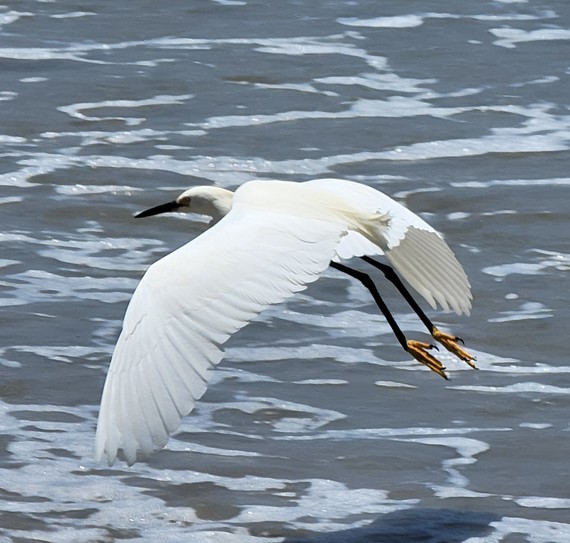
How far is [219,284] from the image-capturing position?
473 centimetres

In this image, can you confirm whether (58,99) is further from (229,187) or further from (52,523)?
(52,523)

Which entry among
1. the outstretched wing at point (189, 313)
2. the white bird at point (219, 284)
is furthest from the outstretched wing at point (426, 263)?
the outstretched wing at point (189, 313)

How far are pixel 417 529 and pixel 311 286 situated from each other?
268 centimetres

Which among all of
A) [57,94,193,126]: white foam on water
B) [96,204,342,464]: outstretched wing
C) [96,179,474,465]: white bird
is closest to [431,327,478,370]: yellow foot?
[96,179,474,465]: white bird

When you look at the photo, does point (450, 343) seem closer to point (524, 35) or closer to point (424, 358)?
point (424, 358)

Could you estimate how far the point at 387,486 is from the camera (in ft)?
18.7

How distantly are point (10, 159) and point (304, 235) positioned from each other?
15.9 feet

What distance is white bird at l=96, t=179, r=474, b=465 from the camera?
14.2 ft

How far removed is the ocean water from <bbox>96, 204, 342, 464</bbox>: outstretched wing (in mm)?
959

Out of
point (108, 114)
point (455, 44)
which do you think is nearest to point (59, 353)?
point (108, 114)

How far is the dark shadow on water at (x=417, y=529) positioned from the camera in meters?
5.30

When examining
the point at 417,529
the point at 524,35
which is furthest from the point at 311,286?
the point at 524,35

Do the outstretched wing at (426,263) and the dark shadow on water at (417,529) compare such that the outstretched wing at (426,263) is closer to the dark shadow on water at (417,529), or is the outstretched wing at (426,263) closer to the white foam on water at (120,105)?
the dark shadow on water at (417,529)

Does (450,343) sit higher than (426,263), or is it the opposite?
(426,263)
